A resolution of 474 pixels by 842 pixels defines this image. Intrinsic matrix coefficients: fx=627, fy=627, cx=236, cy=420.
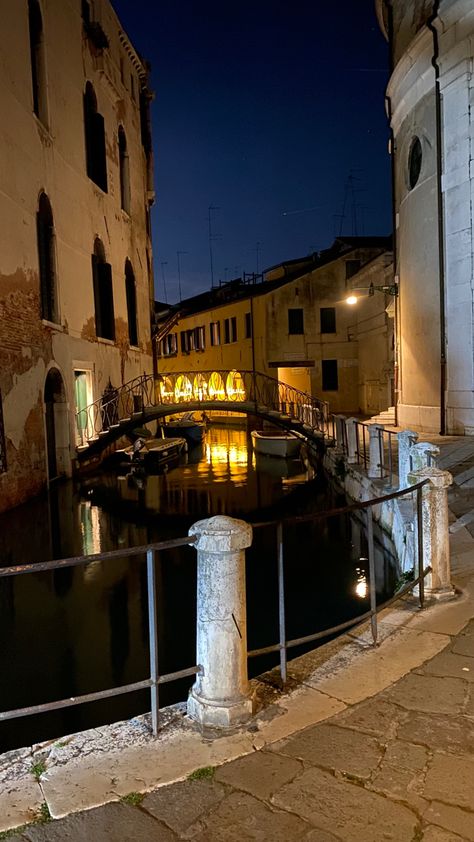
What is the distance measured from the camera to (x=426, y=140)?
49.9ft

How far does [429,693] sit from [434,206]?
1379 cm

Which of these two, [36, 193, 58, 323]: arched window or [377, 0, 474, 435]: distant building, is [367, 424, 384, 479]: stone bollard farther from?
[36, 193, 58, 323]: arched window

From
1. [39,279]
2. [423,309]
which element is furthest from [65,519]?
[423,309]

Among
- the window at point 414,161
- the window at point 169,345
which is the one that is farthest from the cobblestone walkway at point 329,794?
the window at point 169,345

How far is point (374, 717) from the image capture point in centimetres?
324

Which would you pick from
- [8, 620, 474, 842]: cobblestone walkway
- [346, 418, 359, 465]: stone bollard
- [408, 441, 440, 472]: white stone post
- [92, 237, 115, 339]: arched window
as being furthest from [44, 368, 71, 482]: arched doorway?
[8, 620, 474, 842]: cobblestone walkway

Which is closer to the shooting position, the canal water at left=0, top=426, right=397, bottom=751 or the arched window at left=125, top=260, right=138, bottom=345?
the canal water at left=0, top=426, right=397, bottom=751

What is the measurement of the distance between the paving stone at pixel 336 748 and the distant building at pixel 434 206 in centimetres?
1173

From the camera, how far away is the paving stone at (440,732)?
295 cm

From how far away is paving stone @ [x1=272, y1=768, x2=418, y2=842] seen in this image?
2.39m

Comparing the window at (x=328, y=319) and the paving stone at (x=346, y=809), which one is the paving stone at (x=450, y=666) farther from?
the window at (x=328, y=319)

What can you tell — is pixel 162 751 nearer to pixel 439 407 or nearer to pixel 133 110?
pixel 439 407

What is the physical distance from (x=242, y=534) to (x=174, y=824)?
1278 millimetres

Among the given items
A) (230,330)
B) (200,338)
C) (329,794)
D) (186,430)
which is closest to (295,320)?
(230,330)
